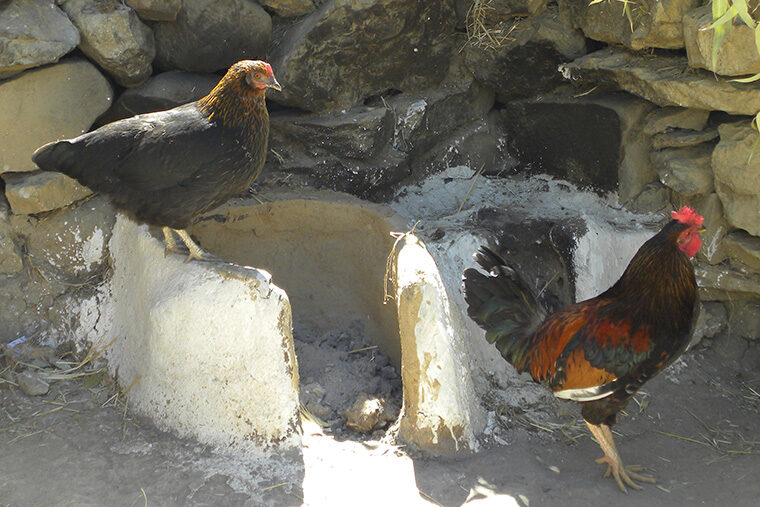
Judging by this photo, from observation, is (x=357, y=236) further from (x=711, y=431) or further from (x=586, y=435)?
(x=711, y=431)

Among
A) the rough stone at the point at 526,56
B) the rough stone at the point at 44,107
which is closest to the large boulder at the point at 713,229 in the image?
the rough stone at the point at 526,56

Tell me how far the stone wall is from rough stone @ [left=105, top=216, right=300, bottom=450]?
95 cm

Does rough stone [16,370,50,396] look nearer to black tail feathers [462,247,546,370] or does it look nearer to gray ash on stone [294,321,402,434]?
gray ash on stone [294,321,402,434]

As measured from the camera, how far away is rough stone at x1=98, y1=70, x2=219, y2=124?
14.9ft

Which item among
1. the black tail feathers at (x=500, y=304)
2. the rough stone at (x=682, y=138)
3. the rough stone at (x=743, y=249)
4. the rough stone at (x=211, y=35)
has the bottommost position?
the black tail feathers at (x=500, y=304)

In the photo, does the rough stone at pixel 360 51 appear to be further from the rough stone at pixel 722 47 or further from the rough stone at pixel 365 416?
the rough stone at pixel 365 416

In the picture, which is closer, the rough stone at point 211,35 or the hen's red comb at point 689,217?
the hen's red comb at point 689,217

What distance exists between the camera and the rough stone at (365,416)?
13.2ft

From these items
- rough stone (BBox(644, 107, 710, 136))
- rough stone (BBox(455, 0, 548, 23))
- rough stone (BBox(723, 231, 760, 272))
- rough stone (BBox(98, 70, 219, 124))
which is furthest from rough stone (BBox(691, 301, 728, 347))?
rough stone (BBox(98, 70, 219, 124))

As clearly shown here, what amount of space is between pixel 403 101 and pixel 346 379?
6.54 feet

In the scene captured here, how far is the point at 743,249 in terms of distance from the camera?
4.51 meters

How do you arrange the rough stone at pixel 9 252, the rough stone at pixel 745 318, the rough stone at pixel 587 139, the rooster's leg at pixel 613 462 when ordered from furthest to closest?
the rough stone at pixel 587 139 < the rough stone at pixel 745 318 < the rough stone at pixel 9 252 < the rooster's leg at pixel 613 462

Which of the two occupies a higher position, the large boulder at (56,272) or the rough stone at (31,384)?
the large boulder at (56,272)

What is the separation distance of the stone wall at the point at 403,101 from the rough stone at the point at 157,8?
14 millimetres
